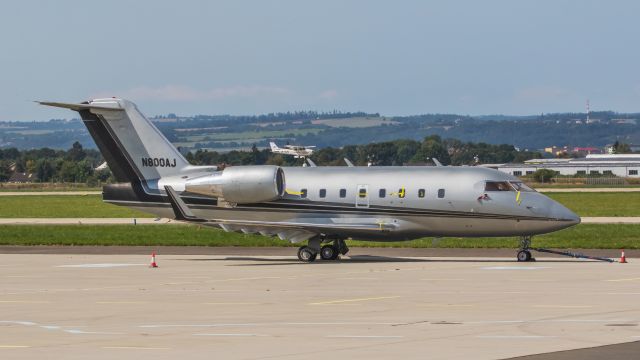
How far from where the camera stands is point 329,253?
44.2 meters

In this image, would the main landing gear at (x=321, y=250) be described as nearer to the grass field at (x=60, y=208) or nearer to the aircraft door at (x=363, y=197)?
the aircraft door at (x=363, y=197)

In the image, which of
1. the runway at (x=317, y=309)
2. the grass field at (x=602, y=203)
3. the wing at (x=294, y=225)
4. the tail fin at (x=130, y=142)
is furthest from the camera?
the grass field at (x=602, y=203)

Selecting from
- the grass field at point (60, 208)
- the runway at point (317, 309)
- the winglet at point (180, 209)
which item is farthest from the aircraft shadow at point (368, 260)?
the grass field at point (60, 208)

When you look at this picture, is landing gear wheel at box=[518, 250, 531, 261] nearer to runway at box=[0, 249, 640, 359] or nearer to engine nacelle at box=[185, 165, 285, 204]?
runway at box=[0, 249, 640, 359]

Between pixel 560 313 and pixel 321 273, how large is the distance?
13.0m

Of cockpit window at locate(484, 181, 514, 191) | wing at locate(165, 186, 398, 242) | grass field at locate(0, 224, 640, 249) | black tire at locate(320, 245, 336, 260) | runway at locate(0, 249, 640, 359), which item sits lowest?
grass field at locate(0, 224, 640, 249)

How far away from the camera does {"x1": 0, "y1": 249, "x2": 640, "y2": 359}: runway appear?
70.3 ft

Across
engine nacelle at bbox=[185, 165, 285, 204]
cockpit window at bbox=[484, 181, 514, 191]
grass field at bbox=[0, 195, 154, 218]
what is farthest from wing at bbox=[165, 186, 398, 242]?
grass field at bbox=[0, 195, 154, 218]

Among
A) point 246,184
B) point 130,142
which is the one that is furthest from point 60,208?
point 246,184

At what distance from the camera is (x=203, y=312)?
1064 inches

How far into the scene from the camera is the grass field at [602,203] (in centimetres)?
8250

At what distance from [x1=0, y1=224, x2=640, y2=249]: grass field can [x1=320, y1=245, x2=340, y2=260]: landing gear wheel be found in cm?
680

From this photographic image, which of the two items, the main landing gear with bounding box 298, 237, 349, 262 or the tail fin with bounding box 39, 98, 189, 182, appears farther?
the tail fin with bounding box 39, 98, 189, 182

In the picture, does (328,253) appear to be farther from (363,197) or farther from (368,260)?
(363,197)
